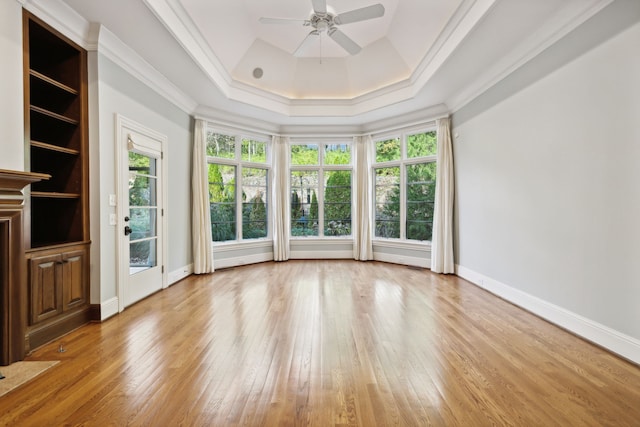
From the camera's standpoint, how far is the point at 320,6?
10.5 feet

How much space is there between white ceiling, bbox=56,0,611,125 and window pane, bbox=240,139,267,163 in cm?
59

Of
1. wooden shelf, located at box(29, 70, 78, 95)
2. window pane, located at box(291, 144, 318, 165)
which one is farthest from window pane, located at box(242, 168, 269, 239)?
wooden shelf, located at box(29, 70, 78, 95)

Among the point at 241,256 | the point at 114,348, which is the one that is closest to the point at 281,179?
the point at 241,256

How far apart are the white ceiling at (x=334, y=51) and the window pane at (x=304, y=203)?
124cm

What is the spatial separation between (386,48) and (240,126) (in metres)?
3.15

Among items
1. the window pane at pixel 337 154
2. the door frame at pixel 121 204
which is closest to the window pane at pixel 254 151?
the window pane at pixel 337 154

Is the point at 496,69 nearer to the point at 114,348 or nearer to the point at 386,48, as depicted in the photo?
the point at 386,48

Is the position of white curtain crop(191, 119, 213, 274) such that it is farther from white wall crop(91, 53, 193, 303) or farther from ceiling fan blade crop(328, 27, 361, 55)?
ceiling fan blade crop(328, 27, 361, 55)

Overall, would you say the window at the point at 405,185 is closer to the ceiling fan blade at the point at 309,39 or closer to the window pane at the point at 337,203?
the window pane at the point at 337,203

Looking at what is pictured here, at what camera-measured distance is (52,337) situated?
2.74 meters

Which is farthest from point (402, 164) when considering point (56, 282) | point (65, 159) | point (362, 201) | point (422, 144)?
point (56, 282)

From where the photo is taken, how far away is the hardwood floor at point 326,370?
1.73 metres

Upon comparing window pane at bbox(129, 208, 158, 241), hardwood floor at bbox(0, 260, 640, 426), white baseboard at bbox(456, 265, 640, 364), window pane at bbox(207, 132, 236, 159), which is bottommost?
hardwood floor at bbox(0, 260, 640, 426)

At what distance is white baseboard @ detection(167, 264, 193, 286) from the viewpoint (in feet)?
15.6
